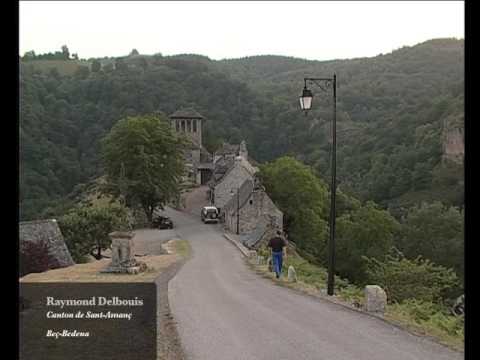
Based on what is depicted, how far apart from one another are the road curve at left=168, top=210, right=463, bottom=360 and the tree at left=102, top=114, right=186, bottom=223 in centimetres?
2667

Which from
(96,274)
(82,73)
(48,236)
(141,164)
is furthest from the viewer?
(82,73)

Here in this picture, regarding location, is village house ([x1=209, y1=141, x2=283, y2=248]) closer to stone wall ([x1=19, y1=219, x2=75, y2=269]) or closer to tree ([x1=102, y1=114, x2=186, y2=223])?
tree ([x1=102, y1=114, x2=186, y2=223])

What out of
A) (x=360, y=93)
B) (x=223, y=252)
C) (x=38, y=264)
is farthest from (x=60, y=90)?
(x=38, y=264)

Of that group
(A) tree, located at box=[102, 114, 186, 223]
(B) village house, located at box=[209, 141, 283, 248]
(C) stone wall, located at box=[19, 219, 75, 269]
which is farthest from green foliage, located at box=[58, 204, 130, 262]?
(A) tree, located at box=[102, 114, 186, 223]

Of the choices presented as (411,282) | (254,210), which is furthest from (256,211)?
(411,282)

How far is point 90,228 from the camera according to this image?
28516 mm

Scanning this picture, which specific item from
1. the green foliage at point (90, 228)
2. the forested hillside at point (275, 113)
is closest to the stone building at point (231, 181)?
the forested hillside at point (275, 113)

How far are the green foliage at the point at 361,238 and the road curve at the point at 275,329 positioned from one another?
2189cm

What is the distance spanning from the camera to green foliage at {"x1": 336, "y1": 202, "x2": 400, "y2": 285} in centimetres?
3762

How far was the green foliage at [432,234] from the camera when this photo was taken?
41.6 m

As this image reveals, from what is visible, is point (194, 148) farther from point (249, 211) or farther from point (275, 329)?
point (275, 329)

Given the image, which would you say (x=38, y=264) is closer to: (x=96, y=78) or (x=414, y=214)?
(x=414, y=214)

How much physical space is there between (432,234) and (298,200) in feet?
33.7
